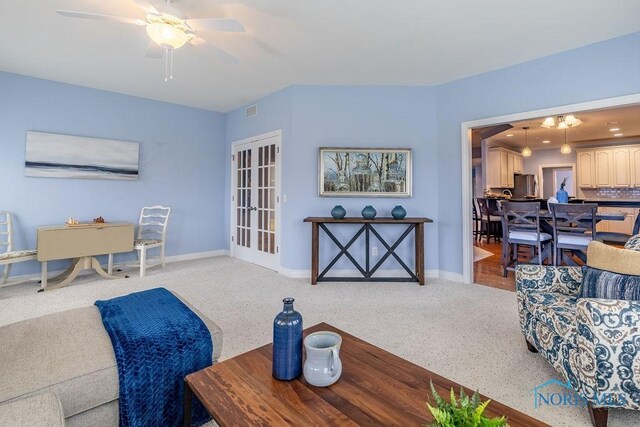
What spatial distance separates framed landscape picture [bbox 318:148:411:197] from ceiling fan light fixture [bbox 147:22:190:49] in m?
2.07

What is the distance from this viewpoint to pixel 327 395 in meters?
1.01

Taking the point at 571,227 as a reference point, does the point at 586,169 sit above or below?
above

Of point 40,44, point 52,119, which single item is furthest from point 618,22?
point 52,119

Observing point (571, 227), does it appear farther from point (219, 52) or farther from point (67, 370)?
point (67, 370)

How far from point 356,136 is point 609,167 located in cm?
750

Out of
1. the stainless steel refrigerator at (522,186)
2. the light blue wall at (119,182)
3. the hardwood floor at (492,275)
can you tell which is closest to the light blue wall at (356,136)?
the hardwood floor at (492,275)

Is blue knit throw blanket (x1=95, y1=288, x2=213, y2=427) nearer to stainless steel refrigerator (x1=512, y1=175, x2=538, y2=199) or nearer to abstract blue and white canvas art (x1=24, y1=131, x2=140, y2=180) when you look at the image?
abstract blue and white canvas art (x1=24, y1=131, x2=140, y2=180)

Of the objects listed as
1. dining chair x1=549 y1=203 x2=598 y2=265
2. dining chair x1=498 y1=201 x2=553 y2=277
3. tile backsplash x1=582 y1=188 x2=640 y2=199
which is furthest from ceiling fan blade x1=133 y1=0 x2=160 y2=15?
tile backsplash x1=582 y1=188 x2=640 y2=199

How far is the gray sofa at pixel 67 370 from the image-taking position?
3.41 feet

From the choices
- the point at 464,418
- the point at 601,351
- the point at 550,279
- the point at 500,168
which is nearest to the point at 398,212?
the point at 550,279

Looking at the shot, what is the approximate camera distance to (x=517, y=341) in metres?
2.22

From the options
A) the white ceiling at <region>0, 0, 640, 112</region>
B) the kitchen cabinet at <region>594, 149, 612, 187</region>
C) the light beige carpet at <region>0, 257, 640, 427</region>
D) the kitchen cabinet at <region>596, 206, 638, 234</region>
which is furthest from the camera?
the kitchen cabinet at <region>594, 149, 612, 187</region>

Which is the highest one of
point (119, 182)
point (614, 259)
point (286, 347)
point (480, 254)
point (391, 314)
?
point (119, 182)

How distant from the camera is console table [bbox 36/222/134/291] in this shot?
11.0 feet
